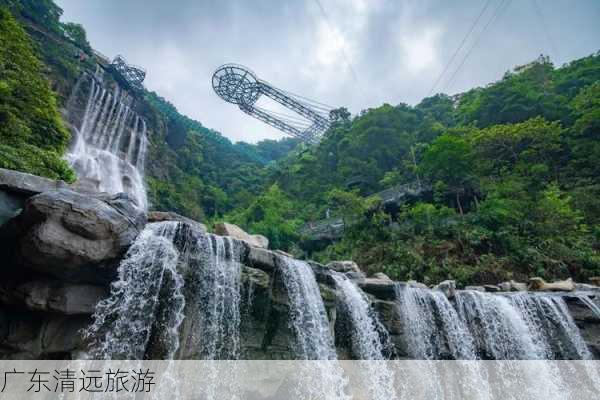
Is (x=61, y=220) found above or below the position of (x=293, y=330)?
above

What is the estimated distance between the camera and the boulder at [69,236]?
16.7 feet

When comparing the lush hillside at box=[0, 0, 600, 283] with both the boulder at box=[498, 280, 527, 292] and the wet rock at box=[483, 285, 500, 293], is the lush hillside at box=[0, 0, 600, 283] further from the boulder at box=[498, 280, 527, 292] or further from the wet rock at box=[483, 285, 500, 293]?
the wet rock at box=[483, 285, 500, 293]

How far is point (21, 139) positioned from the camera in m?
9.30

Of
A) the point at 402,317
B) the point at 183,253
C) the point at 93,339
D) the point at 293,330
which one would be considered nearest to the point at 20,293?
the point at 93,339

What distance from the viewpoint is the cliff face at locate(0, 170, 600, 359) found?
5355 millimetres

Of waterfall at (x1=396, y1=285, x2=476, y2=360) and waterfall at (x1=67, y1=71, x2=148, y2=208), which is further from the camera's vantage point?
waterfall at (x1=67, y1=71, x2=148, y2=208)

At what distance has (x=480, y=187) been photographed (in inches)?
736

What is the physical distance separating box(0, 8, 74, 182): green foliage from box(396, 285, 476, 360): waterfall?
10.4 metres

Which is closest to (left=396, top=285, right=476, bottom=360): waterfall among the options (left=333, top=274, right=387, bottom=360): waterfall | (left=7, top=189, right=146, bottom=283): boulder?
(left=333, top=274, right=387, bottom=360): waterfall

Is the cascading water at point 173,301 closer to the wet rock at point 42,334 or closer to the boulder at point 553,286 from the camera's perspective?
the wet rock at point 42,334

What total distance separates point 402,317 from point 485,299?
271 centimetres

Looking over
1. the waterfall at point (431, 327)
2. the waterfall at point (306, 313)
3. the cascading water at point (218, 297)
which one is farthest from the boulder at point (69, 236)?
the waterfall at point (431, 327)

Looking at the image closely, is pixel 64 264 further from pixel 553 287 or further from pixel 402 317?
pixel 553 287

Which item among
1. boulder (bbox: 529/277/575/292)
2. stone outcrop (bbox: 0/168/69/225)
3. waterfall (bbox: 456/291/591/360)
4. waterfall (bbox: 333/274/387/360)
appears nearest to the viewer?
stone outcrop (bbox: 0/168/69/225)
